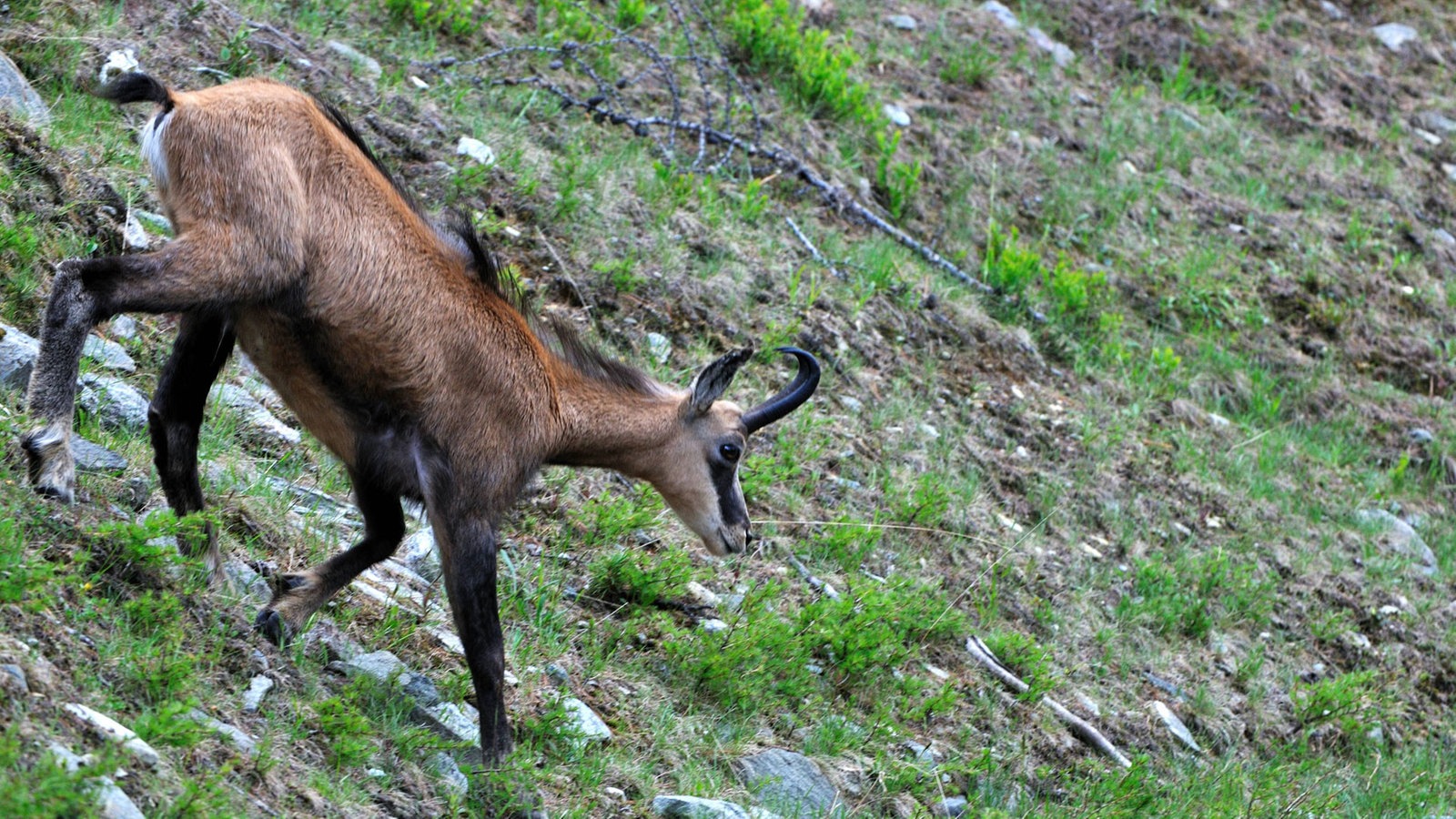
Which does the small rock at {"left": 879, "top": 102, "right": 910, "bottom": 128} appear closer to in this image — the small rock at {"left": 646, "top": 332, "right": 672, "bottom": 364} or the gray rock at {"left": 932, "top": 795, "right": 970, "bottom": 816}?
the small rock at {"left": 646, "top": 332, "right": 672, "bottom": 364}

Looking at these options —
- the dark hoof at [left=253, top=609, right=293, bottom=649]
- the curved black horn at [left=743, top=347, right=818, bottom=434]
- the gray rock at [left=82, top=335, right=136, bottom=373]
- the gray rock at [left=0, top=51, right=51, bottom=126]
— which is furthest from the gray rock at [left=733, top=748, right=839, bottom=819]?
the gray rock at [left=0, top=51, right=51, bottom=126]

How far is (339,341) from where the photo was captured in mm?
4883

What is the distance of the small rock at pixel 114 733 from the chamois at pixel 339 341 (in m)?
1.03

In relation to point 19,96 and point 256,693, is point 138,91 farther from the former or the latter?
point 19,96

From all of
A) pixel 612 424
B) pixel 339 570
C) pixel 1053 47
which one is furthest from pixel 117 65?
pixel 1053 47

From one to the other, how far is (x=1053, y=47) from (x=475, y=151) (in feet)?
20.0

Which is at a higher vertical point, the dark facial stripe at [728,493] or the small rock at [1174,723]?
the dark facial stripe at [728,493]

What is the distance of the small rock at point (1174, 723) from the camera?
688cm

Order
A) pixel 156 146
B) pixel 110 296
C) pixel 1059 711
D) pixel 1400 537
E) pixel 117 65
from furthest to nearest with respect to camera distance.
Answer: pixel 1400 537
pixel 117 65
pixel 1059 711
pixel 156 146
pixel 110 296

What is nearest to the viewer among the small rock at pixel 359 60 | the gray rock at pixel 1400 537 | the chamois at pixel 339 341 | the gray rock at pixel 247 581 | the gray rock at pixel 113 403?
the chamois at pixel 339 341

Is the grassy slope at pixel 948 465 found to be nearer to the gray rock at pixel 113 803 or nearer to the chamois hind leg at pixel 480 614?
the gray rock at pixel 113 803

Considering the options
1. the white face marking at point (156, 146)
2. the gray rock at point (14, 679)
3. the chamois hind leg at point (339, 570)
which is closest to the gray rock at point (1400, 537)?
the chamois hind leg at point (339, 570)

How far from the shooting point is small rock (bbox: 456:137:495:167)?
812 cm

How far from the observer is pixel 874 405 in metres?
8.35
